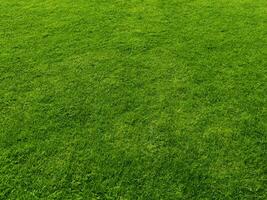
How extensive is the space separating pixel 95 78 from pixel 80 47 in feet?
1.98

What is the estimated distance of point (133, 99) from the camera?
3.68 meters

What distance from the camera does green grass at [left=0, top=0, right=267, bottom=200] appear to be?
2990 millimetres

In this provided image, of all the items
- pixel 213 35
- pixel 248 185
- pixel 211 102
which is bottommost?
pixel 248 185

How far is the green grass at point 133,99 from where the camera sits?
2.99 metres

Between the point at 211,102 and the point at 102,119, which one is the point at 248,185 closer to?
the point at 211,102

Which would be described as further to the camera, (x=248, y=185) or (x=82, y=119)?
(x=82, y=119)

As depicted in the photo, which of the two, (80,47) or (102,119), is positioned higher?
(80,47)

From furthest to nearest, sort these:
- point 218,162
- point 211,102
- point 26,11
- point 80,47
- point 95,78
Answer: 1. point 26,11
2. point 80,47
3. point 95,78
4. point 211,102
5. point 218,162

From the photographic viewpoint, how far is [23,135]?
3.30 meters

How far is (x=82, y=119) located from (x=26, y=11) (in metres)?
2.20

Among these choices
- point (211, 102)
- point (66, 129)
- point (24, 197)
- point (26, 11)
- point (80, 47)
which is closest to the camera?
point (24, 197)

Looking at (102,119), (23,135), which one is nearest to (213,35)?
(102,119)

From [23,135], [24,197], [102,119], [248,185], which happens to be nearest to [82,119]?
[102,119]

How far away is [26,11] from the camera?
4973 mm
